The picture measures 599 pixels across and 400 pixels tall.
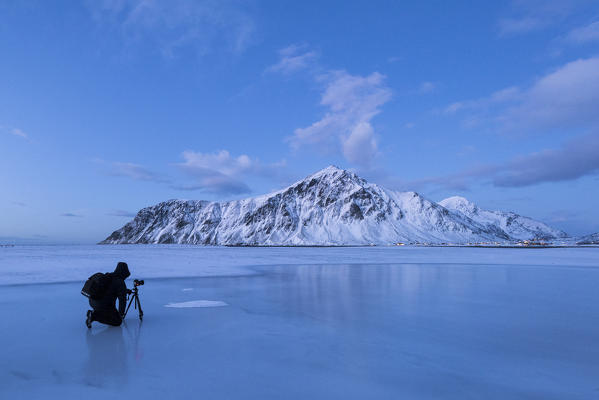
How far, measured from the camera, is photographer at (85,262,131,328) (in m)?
9.30

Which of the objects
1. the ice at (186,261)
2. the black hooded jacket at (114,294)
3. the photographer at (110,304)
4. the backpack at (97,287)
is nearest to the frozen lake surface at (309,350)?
the photographer at (110,304)

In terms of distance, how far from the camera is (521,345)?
781 centimetres

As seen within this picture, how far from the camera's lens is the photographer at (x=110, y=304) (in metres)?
9.30

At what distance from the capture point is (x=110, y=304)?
9453 millimetres

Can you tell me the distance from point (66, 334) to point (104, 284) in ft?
4.47

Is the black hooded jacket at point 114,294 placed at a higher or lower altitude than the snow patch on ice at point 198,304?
higher

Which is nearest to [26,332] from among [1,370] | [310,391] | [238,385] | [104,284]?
[104,284]

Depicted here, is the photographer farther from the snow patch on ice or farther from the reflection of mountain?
the snow patch on ice

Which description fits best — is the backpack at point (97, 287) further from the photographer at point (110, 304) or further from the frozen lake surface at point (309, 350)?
the frozen lake surface at point (309, 350)

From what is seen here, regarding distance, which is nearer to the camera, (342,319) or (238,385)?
(238,385)

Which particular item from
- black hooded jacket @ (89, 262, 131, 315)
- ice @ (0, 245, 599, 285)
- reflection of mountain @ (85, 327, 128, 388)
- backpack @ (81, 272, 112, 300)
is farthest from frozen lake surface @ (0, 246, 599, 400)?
ice @ (0, 245, 599, 285)

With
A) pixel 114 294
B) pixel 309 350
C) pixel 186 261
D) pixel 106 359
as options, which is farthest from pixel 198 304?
pixel 186 261

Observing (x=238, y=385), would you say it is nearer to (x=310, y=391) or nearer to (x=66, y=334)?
(x=310, y=391)

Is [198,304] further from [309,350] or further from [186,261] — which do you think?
[186,261]
